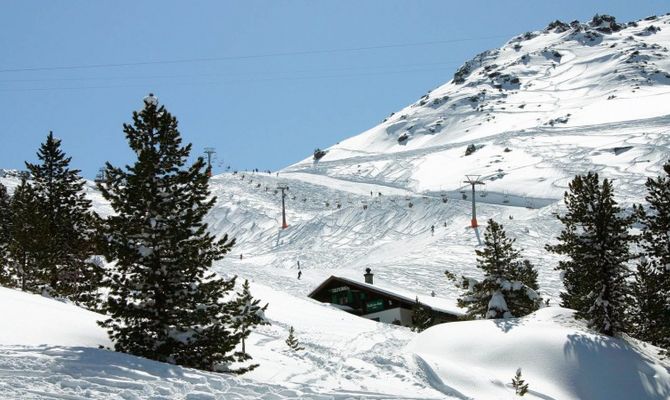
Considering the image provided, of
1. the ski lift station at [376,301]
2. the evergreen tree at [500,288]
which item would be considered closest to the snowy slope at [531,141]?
the ski lift station at [376,301]

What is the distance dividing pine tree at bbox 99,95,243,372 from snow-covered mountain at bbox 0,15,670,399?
1694 mm

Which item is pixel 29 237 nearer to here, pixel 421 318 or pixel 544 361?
pixel 421 318

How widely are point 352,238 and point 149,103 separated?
67.1 meters

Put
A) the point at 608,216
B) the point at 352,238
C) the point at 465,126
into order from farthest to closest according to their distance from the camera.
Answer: the point at 465,126 < the point at 352,238 < the point at 608,216

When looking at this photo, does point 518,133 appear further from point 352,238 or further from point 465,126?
point 352,238

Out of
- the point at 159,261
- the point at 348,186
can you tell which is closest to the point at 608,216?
the point at 159,261

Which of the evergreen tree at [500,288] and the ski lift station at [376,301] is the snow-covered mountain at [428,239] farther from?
the evergreen tree at [500,288]

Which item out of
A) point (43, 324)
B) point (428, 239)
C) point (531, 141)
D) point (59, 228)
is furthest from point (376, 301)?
point (531, 141)

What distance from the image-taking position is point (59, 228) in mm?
32906

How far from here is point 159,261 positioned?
59.1ft

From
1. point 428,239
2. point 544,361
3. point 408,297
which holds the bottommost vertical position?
point 544,361

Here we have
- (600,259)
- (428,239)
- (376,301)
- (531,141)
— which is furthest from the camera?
(531,141)

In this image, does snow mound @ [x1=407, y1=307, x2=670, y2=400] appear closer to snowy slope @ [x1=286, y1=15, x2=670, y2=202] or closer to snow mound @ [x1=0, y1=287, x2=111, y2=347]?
snow mound @ [x1=0, y1=287, x2=111, y2=347]

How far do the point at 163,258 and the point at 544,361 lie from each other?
13.2m
